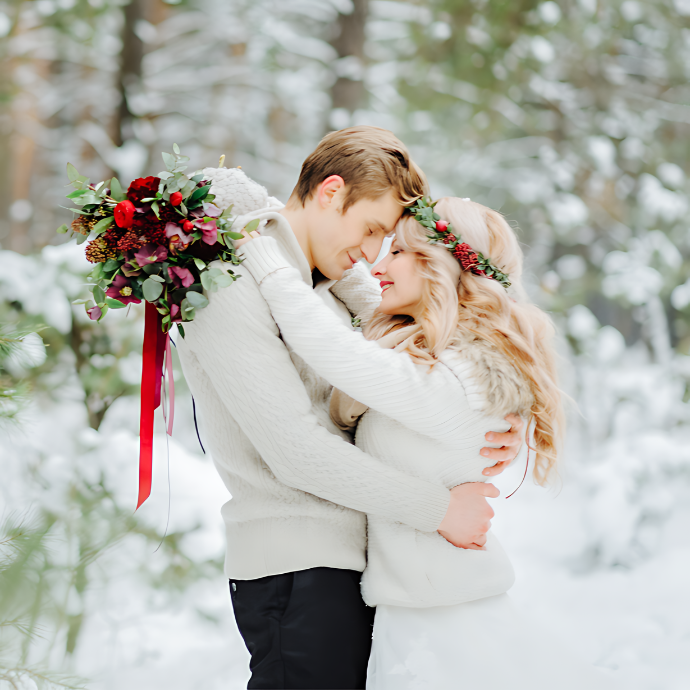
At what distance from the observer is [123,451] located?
2.82m

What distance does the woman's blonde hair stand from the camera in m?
1.54

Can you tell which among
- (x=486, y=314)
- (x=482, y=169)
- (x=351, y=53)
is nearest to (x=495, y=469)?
(x=486, y=314)

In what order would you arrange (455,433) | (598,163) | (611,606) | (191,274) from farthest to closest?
(598,163), (611,606), (455,433), (191,274)

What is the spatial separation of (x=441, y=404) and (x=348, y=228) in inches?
20.3

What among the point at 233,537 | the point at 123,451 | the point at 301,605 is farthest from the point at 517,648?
the point at 123,451

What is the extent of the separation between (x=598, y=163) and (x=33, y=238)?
16.1 feet

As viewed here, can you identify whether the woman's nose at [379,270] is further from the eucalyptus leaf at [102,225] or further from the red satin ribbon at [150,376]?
the eucalyptus leaf at [102,225]

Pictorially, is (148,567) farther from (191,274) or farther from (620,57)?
(620,57)

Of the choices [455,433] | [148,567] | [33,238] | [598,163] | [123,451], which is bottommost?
[33,238]

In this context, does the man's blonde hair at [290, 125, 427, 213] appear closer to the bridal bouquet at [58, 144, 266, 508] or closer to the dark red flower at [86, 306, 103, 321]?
the bridal bouquet at [58, 144, 266, 508]

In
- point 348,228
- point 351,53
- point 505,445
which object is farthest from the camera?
point 351,53

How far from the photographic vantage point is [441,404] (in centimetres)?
142

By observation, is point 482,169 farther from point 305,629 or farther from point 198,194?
point 305,629

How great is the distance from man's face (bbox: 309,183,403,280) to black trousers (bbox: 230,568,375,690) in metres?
0.77
